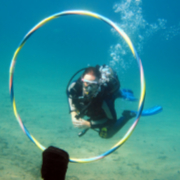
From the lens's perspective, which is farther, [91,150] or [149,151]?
[149,151]

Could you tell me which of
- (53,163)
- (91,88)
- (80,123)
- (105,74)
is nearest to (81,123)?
(80,123)

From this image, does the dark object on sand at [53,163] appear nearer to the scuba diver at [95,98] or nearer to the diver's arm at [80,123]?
the scuba diver at [95,98]

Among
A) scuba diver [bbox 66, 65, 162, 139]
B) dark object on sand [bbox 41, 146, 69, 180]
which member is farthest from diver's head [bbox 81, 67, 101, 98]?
dark object on sand [bbox 41, 146, 69, 180]

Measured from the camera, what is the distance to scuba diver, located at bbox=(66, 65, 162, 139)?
3.18 m

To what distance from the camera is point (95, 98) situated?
10.6 feet

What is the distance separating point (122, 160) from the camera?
19.1 feet

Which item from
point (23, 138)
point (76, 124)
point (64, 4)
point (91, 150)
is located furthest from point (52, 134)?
point (64, 4)

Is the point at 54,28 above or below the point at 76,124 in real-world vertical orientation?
above

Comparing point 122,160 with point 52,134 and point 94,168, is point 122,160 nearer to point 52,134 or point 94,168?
point 94,168

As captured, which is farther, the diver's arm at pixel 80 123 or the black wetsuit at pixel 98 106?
the diver's arm at pixel 80 123

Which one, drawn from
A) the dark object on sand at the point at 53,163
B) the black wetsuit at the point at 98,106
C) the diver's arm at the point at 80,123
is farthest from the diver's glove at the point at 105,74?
the dark object on sand at the point at 53,163

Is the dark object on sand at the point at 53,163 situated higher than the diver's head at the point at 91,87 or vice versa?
the diver's head at the point at 91,87

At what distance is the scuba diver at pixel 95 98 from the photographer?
10.4 feet

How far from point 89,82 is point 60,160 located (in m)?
2.31
